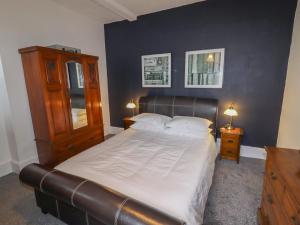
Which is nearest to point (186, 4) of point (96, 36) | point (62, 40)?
point (96, 36)

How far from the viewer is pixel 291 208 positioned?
938 mm

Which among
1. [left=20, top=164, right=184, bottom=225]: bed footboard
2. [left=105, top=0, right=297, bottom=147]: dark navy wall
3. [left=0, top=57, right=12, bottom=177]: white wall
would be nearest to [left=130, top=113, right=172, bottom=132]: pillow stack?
[left=105, top=0, right=297, bottom=147]: dark navy wall

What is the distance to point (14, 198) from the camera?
2.04 m

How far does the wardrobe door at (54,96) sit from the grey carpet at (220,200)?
83 cm

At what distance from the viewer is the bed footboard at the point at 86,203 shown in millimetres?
1005

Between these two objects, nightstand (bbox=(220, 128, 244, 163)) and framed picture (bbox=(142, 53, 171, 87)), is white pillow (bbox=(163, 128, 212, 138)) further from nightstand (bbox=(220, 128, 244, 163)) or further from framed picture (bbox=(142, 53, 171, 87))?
framed picture (bbox=(142, 53, 171, 87))

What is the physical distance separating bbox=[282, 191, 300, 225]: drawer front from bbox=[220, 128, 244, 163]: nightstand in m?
1.71

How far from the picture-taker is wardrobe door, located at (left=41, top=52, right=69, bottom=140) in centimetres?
224

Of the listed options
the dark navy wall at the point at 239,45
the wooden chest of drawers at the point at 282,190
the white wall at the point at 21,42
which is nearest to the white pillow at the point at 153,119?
the dark navy wall at the point at 239,45

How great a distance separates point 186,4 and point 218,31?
0.75 metres

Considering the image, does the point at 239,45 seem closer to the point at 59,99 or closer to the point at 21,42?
the point at 59,99

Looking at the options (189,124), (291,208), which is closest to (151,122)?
(189,124)

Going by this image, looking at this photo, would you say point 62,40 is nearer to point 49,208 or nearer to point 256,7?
point 49,208

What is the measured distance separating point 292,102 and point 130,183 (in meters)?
2.37
